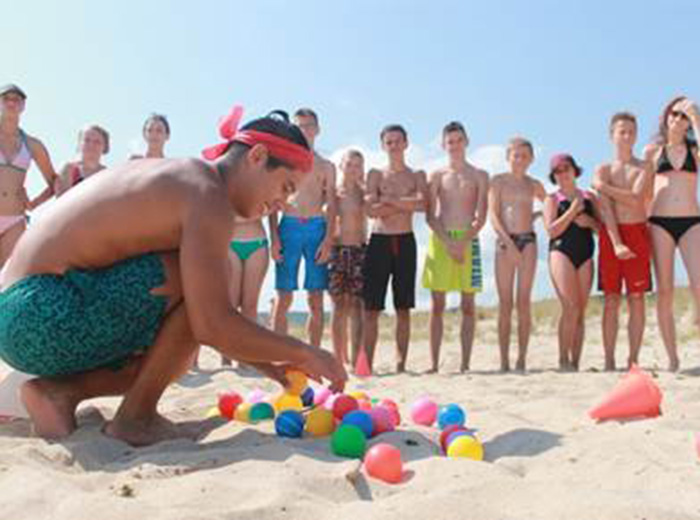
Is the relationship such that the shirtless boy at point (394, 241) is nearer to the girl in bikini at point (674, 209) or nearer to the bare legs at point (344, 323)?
the bare legs at point (344, 323)

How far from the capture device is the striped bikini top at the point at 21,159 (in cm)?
667

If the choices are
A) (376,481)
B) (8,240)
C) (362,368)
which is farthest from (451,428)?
(8,240)

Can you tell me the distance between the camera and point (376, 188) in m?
7.22

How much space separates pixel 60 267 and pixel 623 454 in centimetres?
240

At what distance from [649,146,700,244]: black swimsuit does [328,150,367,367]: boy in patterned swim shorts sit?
2697mm

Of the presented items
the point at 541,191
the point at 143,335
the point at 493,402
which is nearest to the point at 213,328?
the point at 143,335

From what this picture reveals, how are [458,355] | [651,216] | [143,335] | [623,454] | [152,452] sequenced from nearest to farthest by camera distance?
[623,454] → [152,452] → [143,335] → [651,216] → [458,355]

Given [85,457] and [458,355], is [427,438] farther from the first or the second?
[458,355]

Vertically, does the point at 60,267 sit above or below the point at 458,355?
above

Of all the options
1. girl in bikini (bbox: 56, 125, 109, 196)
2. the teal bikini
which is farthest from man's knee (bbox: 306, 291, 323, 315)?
girl in bikini (bbox: 56, 125, 109, 196)

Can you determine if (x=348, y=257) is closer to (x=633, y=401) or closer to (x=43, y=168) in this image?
(x=43, y=168)

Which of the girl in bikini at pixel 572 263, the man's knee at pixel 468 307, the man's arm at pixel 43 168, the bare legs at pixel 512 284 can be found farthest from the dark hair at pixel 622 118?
the man's arm at pixel 43 168

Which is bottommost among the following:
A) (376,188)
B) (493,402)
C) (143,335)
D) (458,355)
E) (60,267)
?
(458,355)

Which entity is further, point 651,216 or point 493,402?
point 651,216
